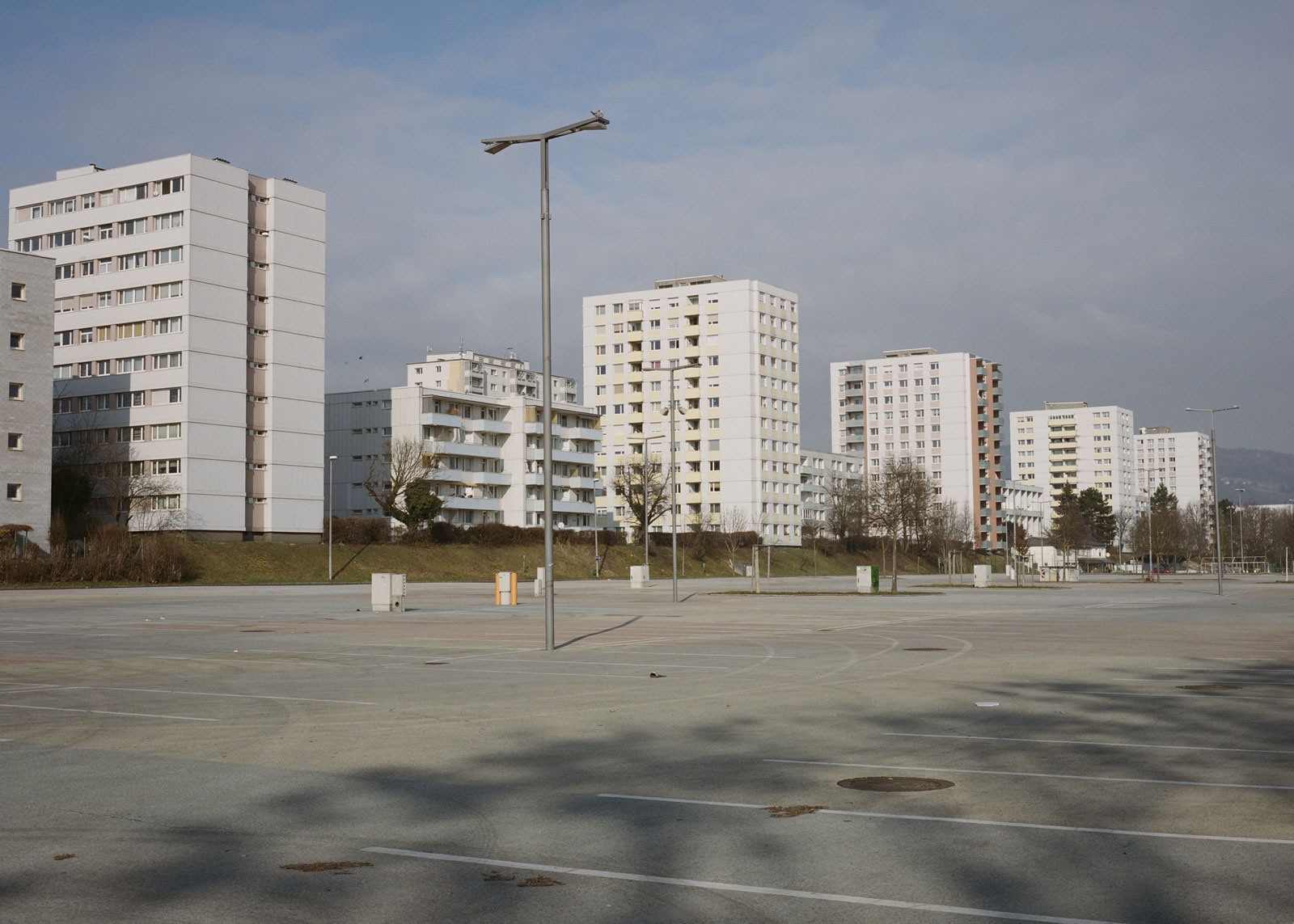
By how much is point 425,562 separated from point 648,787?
3405 inches

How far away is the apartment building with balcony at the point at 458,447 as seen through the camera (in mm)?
117000

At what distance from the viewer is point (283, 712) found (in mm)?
13766

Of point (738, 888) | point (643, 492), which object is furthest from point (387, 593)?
point (643, 492)

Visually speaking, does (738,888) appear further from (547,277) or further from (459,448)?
(459,448)

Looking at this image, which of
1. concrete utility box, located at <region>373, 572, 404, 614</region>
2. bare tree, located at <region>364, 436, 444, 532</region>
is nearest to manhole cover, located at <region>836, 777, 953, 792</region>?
concrete utility box, located at <region>373, 572, 404, 614</region>

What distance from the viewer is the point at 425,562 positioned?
308 feet

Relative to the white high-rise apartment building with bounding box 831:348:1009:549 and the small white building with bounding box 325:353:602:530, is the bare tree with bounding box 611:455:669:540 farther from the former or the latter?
the white high-rise apartment building with bounding box 831:348:1009:549

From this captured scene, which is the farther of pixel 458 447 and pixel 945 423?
pixel 945 423

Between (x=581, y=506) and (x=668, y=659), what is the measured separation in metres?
109

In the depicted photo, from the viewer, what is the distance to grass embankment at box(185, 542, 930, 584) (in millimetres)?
80875

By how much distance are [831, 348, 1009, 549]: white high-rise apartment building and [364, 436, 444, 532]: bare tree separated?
95718 mm

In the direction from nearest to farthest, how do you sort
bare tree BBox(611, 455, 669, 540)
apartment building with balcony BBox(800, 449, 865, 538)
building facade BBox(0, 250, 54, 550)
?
building facade BBox(0, 250, 54, 550)
bare tree BBox(611, 455, 669, 540)
apartment building with balcony BBox(800, 449, 865, 538)

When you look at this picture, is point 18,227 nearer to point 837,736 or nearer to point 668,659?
point 668,659

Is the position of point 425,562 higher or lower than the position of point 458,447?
lower
